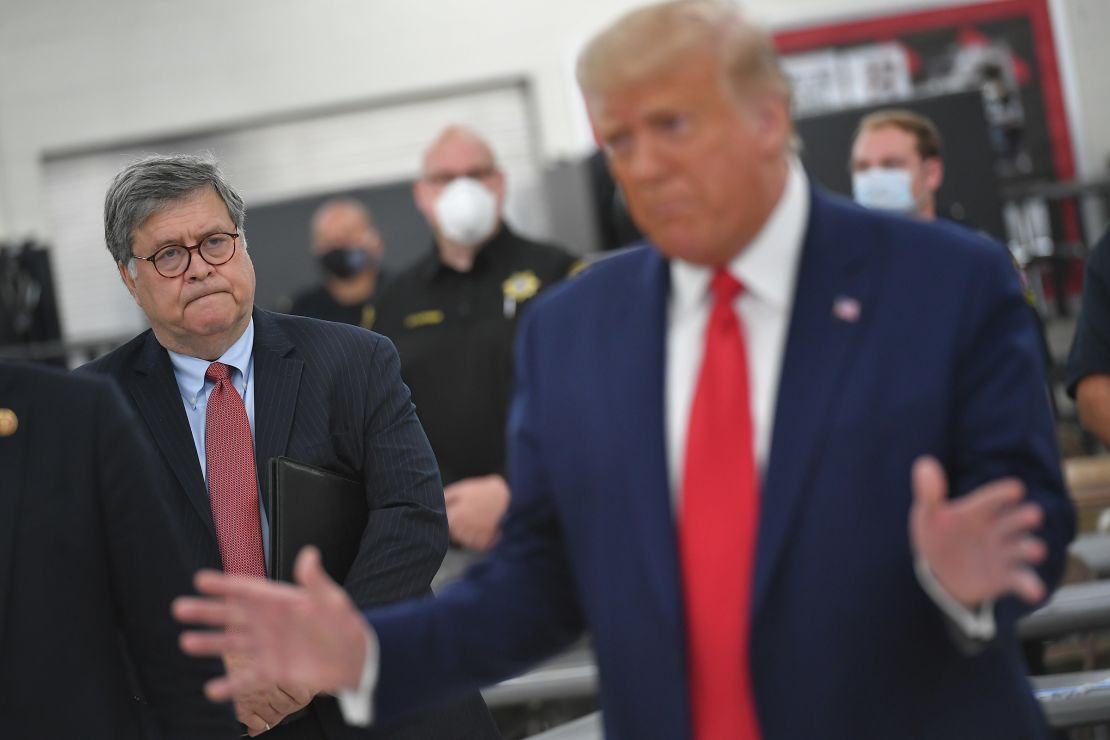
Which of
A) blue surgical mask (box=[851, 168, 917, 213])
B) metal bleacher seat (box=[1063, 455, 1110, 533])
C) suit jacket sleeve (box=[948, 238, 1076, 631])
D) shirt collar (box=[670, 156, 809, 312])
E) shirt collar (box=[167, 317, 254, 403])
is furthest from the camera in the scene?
metal bleacher seat (box=[1063, 455, 1110, 533])

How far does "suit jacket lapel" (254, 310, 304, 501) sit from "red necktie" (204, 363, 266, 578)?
0.8 inches

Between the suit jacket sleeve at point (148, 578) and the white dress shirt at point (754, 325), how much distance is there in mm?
570

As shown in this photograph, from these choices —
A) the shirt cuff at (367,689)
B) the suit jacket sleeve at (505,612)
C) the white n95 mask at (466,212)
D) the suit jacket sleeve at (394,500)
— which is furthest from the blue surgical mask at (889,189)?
the shirt cuff at (367,689)

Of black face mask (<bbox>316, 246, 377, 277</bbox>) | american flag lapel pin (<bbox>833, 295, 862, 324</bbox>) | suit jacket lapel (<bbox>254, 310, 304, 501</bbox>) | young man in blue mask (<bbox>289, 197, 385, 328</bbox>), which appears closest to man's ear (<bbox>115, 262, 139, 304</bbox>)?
suit jacket lapel (<bbox>254, 310, 304, 501</bbox>)

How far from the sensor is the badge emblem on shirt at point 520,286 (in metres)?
4.79

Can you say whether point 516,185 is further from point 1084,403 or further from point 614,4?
point 1084,403

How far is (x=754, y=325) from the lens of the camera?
1.58 m

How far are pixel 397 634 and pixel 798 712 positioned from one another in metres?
0.40

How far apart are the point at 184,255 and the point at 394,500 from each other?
513 mm

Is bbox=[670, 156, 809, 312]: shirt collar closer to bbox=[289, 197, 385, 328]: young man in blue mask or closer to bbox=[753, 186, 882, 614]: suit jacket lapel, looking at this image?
bbox=[753, 186, 882, 614]: suit jacket lapel

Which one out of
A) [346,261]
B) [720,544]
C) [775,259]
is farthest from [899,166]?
[720,544]

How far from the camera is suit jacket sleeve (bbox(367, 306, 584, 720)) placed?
1609 millimetres

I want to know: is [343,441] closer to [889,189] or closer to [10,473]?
[10,473]

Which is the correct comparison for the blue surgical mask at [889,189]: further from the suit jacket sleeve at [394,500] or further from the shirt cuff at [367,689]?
the shirt cuff at [367,689]
